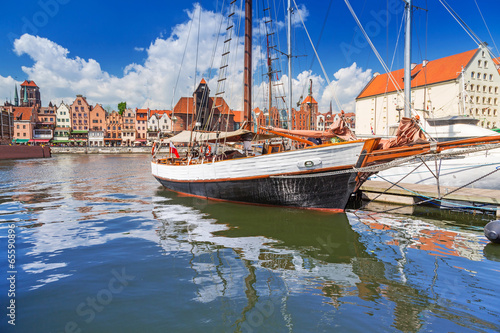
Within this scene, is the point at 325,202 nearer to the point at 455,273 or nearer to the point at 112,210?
the point at 455,273

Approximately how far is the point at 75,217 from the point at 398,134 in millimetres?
12554

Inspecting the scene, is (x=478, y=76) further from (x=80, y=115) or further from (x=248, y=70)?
(x=80, y=115)

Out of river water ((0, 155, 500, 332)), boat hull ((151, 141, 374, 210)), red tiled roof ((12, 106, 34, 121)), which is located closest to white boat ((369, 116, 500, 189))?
boat hull ((151, 141, 374, 210))

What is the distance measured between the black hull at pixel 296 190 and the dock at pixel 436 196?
3253mm

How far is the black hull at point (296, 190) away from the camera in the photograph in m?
11.5

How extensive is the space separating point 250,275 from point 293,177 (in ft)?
20.0

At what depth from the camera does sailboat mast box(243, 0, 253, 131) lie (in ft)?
50.4

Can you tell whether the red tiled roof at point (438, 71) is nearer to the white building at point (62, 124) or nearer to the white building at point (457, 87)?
the white building at point (457, 87)

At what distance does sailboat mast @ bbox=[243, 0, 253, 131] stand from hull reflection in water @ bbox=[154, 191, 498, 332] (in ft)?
20.4

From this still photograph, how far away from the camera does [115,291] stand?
18.2 feet

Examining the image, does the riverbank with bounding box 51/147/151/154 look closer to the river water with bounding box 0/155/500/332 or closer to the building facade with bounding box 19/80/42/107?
the building facade with bounding box 19/80/42/107

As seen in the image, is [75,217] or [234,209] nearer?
[75,217]

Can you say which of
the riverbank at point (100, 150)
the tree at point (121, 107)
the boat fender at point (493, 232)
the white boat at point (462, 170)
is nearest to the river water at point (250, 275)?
the boat fender at point (493, 232)

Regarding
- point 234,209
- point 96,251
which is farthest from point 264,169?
point 96,251
